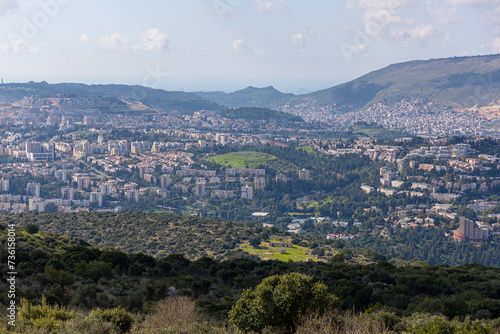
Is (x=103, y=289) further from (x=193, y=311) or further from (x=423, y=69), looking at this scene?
(x=423, y=69)

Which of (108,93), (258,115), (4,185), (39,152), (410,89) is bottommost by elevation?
(4,185)

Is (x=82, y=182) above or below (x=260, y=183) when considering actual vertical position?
below

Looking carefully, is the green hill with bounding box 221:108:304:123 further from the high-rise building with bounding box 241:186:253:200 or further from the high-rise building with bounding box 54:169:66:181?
the high-rise building with bounding box 241:186:253:200

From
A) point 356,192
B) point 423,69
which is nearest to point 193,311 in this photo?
point 356,192

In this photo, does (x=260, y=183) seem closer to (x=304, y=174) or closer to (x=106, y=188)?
(x=304, y=174)

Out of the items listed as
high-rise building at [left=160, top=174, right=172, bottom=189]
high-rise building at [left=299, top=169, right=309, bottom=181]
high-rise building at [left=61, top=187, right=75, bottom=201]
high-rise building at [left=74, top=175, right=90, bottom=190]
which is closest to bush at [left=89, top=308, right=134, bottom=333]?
high-rise building at [left=61, top=187, right=75, bottom=201]

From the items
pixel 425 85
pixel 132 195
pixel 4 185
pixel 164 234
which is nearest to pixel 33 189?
pixel 4 185
